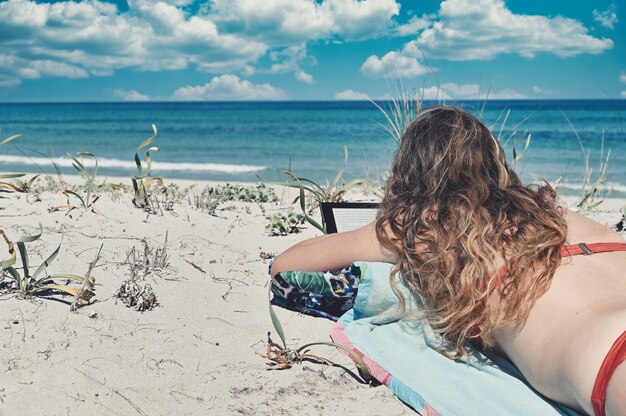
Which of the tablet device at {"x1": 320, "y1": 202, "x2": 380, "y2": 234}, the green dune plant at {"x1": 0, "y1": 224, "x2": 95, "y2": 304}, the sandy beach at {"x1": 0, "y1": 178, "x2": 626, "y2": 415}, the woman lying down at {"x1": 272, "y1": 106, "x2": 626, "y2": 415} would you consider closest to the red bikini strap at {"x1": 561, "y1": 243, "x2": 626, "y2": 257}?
the woman lying down at {"x1": 272, "y1": 106, "x2": 626, "y2": 415}

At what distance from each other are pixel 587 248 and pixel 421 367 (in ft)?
2.26

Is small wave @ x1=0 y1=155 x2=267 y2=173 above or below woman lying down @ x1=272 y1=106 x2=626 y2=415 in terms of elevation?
below

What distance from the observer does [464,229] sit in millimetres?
1927

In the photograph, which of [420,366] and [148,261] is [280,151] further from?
[420,366]

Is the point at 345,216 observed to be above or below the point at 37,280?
above

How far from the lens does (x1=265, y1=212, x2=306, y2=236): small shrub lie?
3676 millimetres

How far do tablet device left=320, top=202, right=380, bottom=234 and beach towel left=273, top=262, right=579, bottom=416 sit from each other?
0.65m

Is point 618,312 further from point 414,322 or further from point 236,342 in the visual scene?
point 236,342

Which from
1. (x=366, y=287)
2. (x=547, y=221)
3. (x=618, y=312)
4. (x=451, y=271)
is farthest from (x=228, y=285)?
(x=618, y=312)

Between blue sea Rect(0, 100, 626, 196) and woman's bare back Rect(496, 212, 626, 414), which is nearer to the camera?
woman's bare back Rect(496, 212, 626, 414)

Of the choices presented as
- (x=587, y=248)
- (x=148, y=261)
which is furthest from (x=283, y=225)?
(x=587, y=248)

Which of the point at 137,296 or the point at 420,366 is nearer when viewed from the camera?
the point at 420,366

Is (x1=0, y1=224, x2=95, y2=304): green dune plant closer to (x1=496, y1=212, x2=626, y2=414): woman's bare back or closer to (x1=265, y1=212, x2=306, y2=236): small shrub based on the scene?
(x1=265, y1=212, x2=306, y2=236): small shrub

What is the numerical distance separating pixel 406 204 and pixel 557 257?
21.6 inches
